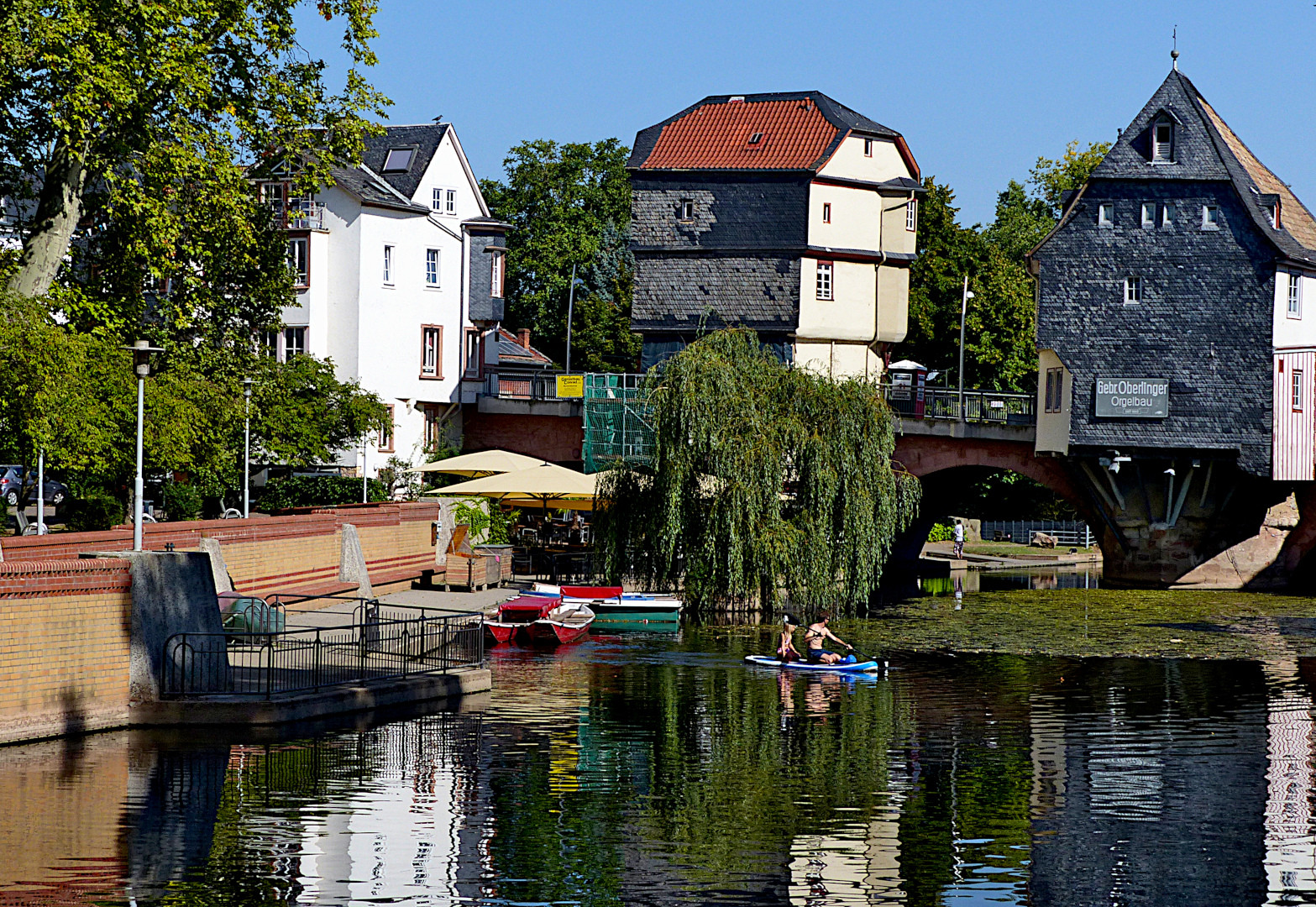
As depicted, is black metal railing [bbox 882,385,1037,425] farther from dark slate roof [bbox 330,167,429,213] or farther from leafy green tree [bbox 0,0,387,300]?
leafy green tree [bbox 0,0,387,300]

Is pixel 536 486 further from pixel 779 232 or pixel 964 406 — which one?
pixel 779 232

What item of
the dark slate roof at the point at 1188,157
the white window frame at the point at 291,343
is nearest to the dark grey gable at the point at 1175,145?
the dark slate roof at the point at 1188,157

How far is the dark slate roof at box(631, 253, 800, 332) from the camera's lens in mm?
66125

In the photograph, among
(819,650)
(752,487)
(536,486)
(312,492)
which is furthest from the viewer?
(312,492)

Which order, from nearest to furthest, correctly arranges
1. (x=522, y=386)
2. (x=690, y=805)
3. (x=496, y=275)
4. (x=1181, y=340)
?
(x=690, y=805) → (x=1181, y=340) → (x=522, y=386) → (x=496, y=275)

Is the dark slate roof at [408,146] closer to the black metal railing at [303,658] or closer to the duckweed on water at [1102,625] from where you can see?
the duckweed on water at [1102,625]

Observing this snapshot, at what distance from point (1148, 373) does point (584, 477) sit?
18.3 m

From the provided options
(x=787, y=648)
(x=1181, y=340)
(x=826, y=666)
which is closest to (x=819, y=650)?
(x=826, y=666)

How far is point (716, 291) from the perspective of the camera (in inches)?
2638

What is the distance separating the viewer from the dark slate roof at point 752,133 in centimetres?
6694

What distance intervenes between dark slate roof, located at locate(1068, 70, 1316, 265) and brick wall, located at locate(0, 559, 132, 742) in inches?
1539

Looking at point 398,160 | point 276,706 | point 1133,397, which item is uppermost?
point 398,160

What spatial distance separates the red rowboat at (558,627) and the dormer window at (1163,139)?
2720 cm

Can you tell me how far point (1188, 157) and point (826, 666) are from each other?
93.5 feet
